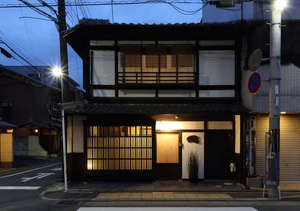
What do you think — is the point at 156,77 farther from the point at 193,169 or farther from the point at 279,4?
the point at 279,4

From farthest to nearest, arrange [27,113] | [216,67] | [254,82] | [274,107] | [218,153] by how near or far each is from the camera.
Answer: [27,113] → [216,67] → [218,153] → [254,82] → [274,107]

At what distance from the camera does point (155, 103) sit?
10188 mm

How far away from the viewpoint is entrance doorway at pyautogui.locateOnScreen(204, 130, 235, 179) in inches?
392

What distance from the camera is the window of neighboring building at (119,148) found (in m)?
10.1

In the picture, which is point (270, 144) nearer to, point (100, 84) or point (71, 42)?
point (100, 84)

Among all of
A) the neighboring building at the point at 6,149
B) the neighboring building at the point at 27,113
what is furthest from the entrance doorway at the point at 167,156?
the neighboring building at the point at 27,113

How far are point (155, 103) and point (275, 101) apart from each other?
5.31 metres

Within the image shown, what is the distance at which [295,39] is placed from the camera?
30.3ft

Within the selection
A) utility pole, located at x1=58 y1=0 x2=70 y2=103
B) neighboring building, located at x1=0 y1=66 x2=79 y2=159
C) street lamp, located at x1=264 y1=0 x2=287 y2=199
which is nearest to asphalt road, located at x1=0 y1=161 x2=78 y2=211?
utility pole, located at x1=58 y1=0 x2=70 y2=103

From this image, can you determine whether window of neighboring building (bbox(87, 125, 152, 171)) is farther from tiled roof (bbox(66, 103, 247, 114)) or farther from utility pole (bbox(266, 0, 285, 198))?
utility pole (bbox(266, 0, 285, 198))

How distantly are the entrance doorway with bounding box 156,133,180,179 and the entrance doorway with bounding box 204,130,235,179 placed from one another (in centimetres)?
154

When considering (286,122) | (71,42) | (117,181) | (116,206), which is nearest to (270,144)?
(286,122)

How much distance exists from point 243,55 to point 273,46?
2.17 meters

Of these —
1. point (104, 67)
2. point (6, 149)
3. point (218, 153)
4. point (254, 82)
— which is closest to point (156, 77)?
point (104, 67)
